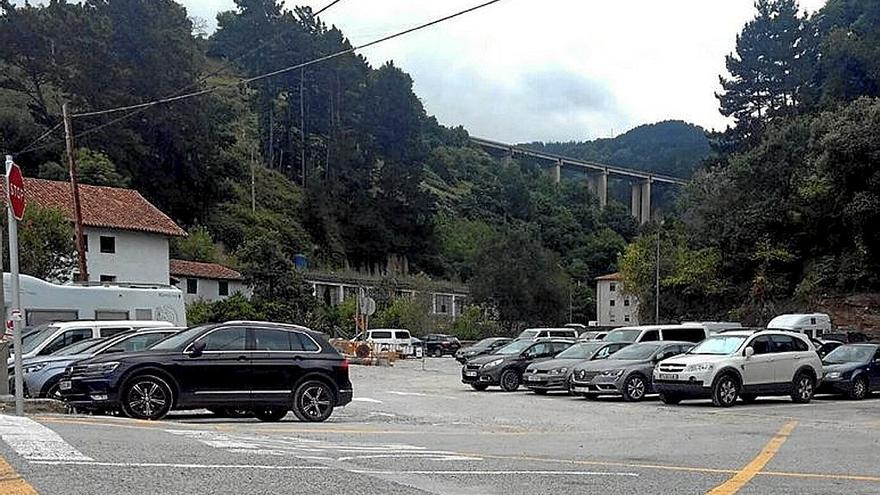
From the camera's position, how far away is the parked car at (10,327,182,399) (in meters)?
18.7

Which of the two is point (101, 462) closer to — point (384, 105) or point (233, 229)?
point (233, 229)

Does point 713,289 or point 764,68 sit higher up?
point 764,68

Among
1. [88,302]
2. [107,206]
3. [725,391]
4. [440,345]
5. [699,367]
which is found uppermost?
[107,206]

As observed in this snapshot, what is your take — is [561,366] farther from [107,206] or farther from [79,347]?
[107,206]

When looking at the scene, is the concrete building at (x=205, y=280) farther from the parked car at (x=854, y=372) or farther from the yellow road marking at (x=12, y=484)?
the yellow road marking at (x=12, y=484)

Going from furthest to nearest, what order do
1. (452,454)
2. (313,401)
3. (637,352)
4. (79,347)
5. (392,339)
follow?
(392,339), (637,352), (79,347), (313,401), (452,454)

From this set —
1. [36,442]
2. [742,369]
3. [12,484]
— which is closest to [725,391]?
[742,369]

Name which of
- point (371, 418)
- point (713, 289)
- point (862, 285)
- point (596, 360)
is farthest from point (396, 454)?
point (713, 289)

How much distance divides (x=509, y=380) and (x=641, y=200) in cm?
11429

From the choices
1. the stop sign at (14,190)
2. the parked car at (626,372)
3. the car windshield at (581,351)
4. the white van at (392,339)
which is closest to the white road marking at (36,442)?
the stop sign at (14,190)

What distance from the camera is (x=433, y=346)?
6000 cm

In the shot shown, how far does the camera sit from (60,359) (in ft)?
64.1

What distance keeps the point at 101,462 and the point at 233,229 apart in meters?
68.2

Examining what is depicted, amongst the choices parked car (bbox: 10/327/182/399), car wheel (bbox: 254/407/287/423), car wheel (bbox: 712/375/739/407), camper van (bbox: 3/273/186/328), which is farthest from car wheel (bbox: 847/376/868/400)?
camper van (bbox: 3/273/186/328)
